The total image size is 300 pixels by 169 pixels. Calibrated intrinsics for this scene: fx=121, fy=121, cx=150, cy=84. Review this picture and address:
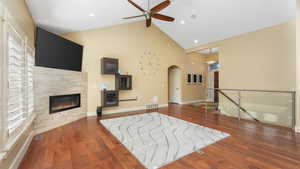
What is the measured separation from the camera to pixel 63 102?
12.7 ft

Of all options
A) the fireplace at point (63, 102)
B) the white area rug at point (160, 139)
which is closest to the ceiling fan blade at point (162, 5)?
the white area rug at point (160, 139)

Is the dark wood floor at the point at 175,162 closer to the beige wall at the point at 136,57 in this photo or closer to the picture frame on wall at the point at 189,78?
the beige wall at the point at 136,57

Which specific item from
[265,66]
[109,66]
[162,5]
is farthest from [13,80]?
[265,66]

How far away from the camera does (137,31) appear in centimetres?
586

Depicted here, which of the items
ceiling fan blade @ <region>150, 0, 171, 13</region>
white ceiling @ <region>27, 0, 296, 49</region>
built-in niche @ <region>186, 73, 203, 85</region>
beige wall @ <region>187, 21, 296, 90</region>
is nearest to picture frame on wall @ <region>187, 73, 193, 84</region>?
built-in niche @ <region>186, 73, 203, 85</region>

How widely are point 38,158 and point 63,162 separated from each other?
53 cm

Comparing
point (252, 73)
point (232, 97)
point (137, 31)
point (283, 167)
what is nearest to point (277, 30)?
point (252, 73)

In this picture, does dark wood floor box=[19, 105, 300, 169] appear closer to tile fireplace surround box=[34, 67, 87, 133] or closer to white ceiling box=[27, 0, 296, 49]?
tile fireplace surround box=[34, 67, 87, 133]

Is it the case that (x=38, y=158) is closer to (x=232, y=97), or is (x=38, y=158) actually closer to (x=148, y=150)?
→ (x=148, y=150)

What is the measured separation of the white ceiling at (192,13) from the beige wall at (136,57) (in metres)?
0.52

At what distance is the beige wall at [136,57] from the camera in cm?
479

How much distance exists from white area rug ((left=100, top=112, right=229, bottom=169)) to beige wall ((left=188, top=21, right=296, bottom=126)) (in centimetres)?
243

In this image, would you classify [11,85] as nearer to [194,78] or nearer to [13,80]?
[13,80]

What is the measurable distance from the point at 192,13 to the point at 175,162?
16.9 ft
